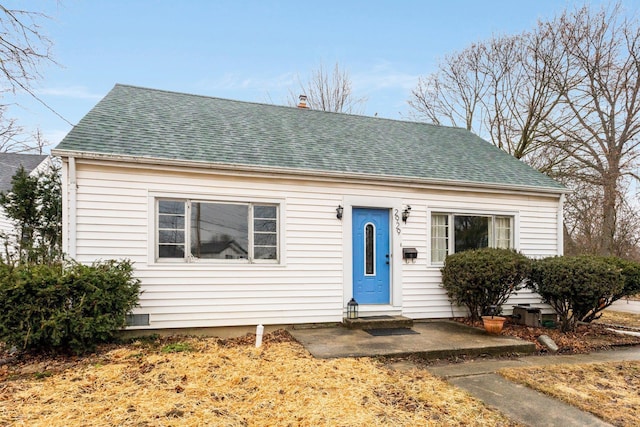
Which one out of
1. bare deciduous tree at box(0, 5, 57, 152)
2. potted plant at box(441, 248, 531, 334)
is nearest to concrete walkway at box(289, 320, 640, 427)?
potted plant at box(441, 248, 531, 334)

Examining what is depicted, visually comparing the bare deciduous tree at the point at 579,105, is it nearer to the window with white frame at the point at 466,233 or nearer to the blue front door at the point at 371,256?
the window with white frame at the point at 466,233

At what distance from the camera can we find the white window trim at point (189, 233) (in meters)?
5.98

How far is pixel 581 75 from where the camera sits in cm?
1465

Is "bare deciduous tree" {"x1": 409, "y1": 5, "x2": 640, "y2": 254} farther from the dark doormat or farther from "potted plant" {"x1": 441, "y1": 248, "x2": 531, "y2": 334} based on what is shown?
the dark doormat

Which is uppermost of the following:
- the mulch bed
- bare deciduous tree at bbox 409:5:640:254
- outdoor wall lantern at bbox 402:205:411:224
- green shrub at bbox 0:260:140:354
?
bare deciduous tree at bbox 409:5:640:254

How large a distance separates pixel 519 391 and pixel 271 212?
441 centimetres

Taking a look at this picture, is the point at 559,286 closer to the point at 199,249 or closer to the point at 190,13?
the point at 199,249

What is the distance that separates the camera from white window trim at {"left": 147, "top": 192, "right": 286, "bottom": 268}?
19.6 ft

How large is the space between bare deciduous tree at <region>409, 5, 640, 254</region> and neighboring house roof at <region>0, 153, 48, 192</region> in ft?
65.6

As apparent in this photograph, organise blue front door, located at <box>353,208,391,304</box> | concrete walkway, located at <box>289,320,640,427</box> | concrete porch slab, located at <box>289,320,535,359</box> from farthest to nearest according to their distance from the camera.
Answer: blue front door, located at <box>353,208,391,304</box>
concrete porch slab, located at <box>289,320,535,359</box>
concrete walkway, located at <box>289,320,640,427</box>

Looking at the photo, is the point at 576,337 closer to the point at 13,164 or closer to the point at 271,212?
the point at 271,212

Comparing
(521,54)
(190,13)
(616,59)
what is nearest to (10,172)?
(190,13)

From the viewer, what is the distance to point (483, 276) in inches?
263

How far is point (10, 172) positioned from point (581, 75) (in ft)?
75.5
